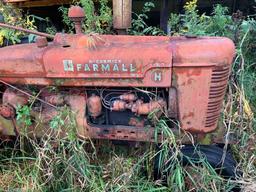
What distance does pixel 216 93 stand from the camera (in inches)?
90.6

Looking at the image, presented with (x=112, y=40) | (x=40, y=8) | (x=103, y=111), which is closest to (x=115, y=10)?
(x=112, y=40)

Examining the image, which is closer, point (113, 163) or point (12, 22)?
point (113, 163)

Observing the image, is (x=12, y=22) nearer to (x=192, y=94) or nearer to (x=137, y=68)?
(x=137, y=68)

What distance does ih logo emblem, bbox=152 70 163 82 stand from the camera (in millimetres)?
2248

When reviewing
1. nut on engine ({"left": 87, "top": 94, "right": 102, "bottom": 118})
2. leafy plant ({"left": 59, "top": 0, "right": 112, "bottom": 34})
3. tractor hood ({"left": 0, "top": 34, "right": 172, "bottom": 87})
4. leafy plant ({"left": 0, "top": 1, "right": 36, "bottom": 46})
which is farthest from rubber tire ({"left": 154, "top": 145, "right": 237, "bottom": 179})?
leafy plant ({"left": 0, "top": 1, "right": 36, "bottom": 46})

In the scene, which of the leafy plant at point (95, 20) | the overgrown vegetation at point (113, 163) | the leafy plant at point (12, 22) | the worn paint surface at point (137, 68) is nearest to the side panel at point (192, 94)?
the worn paint surface at point (137, 68)

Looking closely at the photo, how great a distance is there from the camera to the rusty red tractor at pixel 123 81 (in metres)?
2.24

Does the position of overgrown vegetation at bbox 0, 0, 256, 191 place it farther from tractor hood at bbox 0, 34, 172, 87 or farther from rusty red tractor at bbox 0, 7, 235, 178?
tractor hood at bbox 0, 34, 172, 87

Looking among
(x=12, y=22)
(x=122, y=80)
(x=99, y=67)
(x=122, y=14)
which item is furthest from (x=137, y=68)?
(x=12, y=22)

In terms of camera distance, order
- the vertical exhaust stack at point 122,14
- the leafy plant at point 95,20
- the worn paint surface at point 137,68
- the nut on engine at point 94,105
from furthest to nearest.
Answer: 1. the leafy plant at point 95,20
2. the vertical exhaust stack at point 122,14
3. the nut on engine at point 94,105
4. the worn paint surface at point 137,68

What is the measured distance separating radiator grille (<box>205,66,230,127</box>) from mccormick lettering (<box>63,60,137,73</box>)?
20.2 inches

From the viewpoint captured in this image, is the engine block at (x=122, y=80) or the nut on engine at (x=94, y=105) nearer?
the engine block at (x=122, y=80)

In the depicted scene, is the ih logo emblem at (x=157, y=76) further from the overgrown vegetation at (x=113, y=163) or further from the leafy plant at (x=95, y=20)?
the leafy plant at (x=95, y=20)

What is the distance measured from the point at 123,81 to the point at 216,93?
61cm
